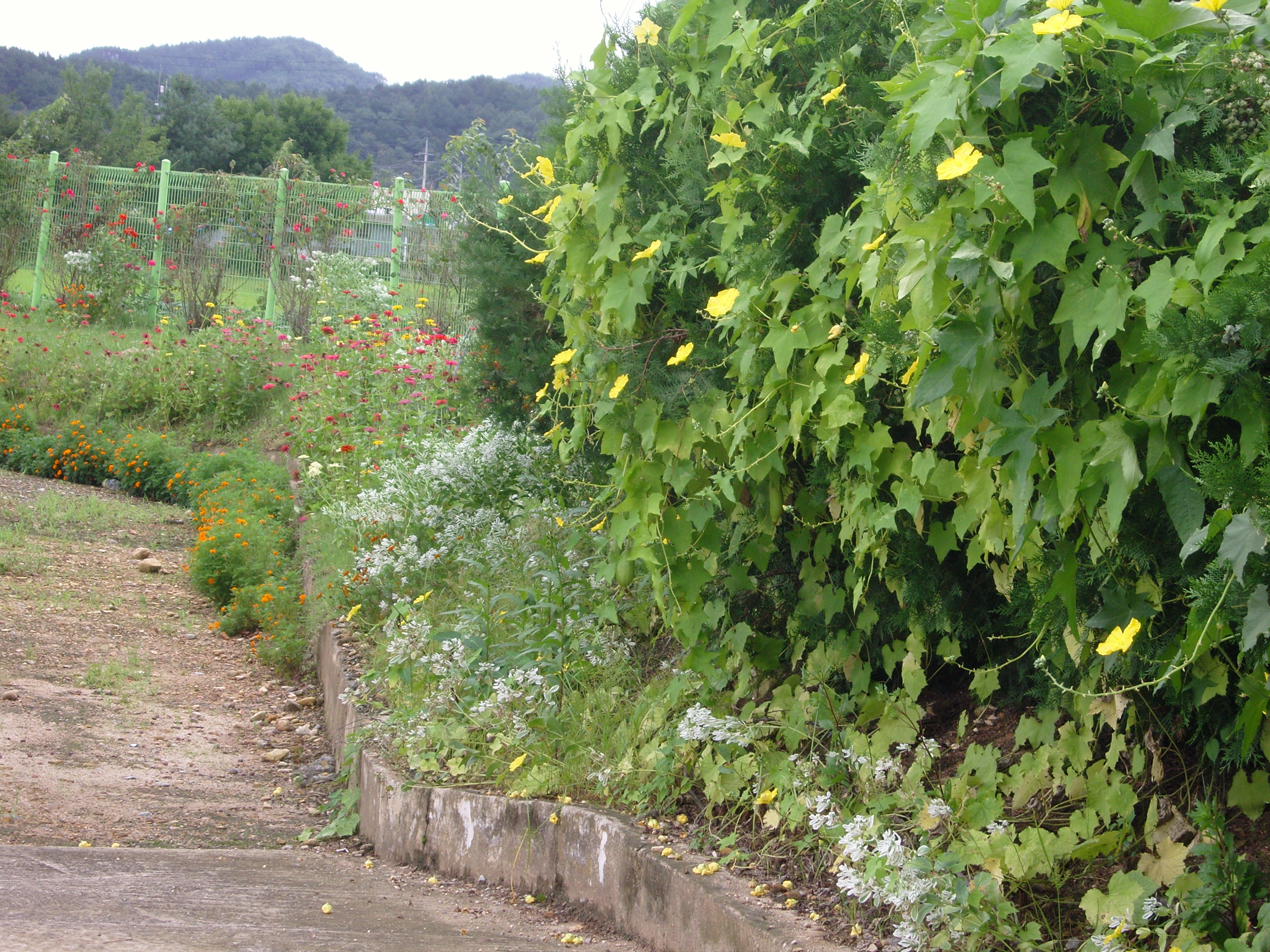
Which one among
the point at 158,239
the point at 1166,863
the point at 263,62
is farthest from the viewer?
the point at 263,62

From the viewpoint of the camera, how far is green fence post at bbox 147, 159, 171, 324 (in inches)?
623

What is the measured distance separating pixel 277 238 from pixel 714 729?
605 inches

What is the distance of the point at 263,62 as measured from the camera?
89812mm

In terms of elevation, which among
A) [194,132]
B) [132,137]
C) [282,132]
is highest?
[282,132]

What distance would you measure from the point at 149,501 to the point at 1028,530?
10283 mm

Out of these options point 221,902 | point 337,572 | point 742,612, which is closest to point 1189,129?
point 742,612

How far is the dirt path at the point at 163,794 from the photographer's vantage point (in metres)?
2.66

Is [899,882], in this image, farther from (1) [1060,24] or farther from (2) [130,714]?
(2) [130,714]

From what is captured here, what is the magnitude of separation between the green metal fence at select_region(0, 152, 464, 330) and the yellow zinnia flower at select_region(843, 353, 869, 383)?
13.1 metres

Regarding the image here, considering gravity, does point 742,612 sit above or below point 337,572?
above

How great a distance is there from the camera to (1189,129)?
1740 millimetres

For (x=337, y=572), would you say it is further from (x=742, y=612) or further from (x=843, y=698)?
(x=843, y=698)

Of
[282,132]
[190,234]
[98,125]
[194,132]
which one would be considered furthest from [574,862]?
[194,132]

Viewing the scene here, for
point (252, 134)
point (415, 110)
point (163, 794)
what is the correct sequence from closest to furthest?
point (163, 794) → point (252, 134) → point (415, 110)
